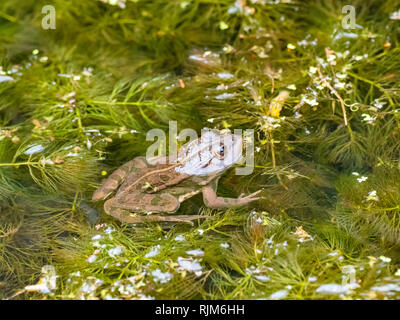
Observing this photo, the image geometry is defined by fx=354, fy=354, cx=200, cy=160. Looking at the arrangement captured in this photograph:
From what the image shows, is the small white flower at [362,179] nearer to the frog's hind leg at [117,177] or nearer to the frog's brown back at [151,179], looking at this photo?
the frog's brown back at [151,179]

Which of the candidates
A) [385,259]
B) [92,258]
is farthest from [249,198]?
[92,258]

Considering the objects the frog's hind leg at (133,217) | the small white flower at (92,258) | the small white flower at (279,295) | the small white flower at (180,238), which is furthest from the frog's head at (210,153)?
the small white flower at (279,295)

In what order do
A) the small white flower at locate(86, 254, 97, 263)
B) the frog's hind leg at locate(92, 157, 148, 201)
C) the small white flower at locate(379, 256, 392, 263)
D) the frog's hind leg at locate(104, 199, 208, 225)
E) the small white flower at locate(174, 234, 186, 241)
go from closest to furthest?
the small white flower at locate(379, 256, 392, 263) < the small white flower at locate(86, 254, 97, 263) < the small white flower at locate(174, 234, 186, 241) < the frog's hind leg at locate(104, 199, 208, 225) < the frog's hind leg at locate(92, 157, 148, 201)

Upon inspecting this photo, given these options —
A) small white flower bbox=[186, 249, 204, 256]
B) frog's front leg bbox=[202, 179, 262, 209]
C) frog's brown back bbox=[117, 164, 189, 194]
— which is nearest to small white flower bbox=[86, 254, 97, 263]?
frog's brown back bbox=[117, 164, 189, 194]

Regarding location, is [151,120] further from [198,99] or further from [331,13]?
[331,13]

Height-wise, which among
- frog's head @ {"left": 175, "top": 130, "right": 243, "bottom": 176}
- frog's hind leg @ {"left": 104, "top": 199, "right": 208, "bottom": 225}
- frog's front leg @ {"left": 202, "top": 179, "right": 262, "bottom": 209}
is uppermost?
frog's head @ {"left": 175, "top": 130, "right": 243, "bottom": 176}

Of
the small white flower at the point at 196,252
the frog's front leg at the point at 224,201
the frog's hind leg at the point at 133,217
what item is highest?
the frog's front leg at the point at 224,201

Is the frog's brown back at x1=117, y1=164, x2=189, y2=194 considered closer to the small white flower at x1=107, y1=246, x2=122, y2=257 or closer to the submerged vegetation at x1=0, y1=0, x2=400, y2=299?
the submerged vegetation at x1=0, y1=0, x2=400, y2=299

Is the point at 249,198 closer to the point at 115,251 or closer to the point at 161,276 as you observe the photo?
the point at 161,276

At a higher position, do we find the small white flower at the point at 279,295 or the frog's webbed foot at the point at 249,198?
the frog's webbed foot at the point at 249,198
